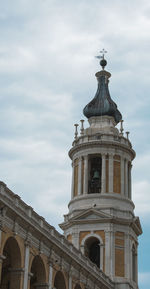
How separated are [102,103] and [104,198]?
39.0 ft

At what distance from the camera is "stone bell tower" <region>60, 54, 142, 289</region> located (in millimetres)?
61594

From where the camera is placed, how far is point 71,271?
48250 millimetres

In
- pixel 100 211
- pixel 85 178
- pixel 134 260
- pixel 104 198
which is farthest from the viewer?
pixel 85 178

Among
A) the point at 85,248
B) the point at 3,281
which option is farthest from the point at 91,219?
the point at 3,281

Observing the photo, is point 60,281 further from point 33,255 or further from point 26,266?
point 26,266

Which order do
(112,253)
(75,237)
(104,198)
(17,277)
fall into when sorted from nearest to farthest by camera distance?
1. (17,277)
2. (112,253)
3. (75,237)
4. (104,198)

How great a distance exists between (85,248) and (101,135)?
1217cm

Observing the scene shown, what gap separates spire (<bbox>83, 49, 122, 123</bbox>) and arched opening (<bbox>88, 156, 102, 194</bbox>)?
18.6 ft

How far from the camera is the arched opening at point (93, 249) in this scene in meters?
62.8

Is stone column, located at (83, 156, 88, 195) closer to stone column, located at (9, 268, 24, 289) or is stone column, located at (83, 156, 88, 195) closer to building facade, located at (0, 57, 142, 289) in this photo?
building facade, located at (0, 57, 142, 289)

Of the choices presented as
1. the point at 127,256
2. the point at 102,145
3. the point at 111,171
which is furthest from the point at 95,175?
the point at 127,256

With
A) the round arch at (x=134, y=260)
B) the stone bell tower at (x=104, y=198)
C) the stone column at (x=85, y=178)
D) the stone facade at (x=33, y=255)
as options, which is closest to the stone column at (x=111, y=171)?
the stone bell tower at (x=104, y=198)

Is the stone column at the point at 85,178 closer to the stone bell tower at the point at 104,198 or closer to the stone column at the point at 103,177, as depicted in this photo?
the stone bell tower at the point at 104,198

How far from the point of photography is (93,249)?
64125mm
